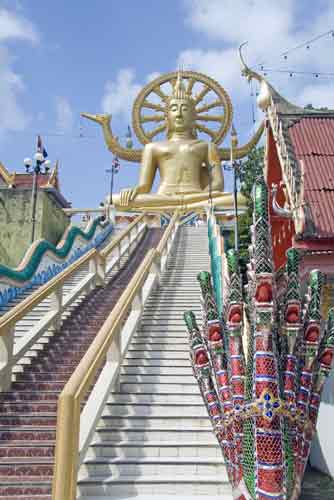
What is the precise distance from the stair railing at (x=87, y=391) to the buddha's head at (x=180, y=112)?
20.3 meters

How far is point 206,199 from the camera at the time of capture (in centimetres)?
2416

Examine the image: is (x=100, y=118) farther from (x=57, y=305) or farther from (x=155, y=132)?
(x=57, y=305)

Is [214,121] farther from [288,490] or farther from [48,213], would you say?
[288,490]

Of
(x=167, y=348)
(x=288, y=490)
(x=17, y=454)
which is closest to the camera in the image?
(x=288, y=490)

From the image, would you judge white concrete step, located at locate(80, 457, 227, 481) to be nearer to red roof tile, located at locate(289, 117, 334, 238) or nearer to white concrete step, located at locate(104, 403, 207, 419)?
white concrete step, located at locate(104, 403, 207, 419)

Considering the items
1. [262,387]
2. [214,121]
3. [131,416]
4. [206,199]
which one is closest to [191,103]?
[214,121]

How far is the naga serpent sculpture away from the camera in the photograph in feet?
11.4

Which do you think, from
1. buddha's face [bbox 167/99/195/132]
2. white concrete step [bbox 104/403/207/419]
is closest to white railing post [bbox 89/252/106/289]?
white concrete step [bbox 104/403/207/419]

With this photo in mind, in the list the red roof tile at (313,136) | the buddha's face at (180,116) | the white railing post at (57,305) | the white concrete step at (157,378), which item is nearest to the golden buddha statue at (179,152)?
the buddha's face at (180,116)

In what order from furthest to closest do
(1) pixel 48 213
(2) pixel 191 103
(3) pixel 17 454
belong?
(2) pixel 191 103 → (1) pixel 48 213 → (3) pixel 17 454

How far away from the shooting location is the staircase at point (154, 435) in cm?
486

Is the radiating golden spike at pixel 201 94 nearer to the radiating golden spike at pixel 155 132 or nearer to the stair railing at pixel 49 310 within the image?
the radiating golden spike at pixel 155 132

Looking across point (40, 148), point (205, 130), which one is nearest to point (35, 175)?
point (40, 148)

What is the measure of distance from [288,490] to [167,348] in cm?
412
